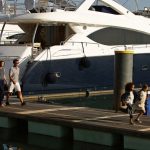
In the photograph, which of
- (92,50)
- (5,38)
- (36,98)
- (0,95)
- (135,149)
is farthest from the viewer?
(5,38)

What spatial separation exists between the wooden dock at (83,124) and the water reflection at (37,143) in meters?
0.13

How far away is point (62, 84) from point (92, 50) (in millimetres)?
1889

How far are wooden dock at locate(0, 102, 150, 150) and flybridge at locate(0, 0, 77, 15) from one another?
712 cm

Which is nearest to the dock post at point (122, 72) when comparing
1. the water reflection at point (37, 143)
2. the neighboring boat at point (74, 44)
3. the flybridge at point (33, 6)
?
the water reflection at point (37, 143)

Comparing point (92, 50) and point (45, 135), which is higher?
point (92, 50)

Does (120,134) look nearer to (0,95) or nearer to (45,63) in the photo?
(0,95)

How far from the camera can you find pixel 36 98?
2084 centimetres

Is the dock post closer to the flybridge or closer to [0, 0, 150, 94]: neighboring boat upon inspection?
[0, 0, 150, 94]: neighboring boat

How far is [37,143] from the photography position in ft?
47.8

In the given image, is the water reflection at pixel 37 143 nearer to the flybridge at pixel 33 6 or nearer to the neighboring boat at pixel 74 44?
the neighboring boat at pixel 74 44

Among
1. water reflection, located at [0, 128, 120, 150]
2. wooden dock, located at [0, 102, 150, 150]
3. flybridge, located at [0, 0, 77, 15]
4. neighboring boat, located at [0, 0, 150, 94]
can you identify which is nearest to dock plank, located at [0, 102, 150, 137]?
wooden dock, located at [0, 102, 150, 150]

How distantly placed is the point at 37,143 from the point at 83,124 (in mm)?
1470

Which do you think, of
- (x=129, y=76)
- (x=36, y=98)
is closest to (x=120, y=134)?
(x=129, y=76)

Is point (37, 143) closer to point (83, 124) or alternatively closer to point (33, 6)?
point (83, 124)
